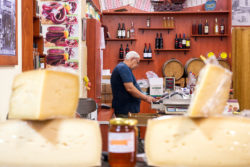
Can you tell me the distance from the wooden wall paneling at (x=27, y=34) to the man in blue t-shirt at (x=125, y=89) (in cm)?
184

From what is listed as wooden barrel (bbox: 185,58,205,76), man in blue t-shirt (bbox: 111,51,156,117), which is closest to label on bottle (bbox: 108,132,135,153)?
man in blue t-shirt (bbox: 111,51,156,117)

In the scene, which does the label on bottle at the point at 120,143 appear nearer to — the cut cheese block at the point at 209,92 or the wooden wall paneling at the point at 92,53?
the cut cheese block at the point at 209,92

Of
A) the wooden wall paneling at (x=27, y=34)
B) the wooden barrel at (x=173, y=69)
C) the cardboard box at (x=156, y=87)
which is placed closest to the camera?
the wooden wall paneling at (x=27, y=34)

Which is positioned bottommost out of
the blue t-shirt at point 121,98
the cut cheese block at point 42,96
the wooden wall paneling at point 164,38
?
the blue t-shirt at point 121,98

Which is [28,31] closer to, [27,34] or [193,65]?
[27,34]

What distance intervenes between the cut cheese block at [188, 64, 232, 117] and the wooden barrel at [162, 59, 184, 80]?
6.34 m

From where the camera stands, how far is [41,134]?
4.35ft

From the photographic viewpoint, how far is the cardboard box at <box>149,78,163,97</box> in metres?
6.34

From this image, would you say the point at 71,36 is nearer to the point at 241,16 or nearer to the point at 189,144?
the point at 189,144

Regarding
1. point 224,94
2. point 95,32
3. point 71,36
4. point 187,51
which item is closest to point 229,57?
point 187,51

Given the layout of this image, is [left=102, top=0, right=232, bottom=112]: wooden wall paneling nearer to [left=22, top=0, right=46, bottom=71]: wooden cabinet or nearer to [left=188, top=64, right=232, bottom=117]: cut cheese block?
[left=22, top=0, right=46, bottom=71]: wooden cabinet

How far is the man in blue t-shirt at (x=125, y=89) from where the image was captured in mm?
4789

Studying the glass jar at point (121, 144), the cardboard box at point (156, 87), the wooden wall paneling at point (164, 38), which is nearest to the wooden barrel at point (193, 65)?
the wooden wall paneling at point (164, 38)

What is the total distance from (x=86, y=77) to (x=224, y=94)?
381 cm
